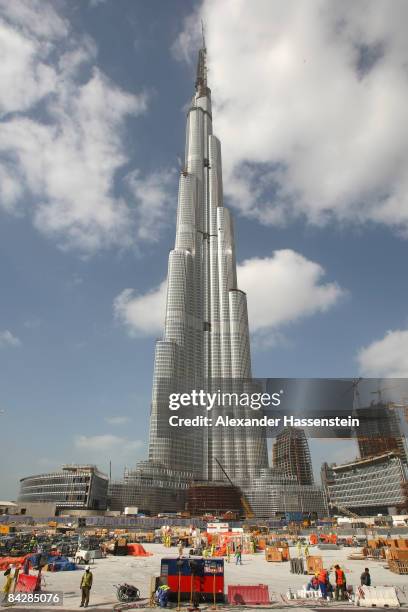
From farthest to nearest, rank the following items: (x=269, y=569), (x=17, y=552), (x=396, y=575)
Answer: (x=17, y=552)
(x=269, y=569)
(x=396, y=575)

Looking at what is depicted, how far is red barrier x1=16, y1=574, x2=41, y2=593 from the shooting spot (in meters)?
24.0

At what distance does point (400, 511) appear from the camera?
194 metres

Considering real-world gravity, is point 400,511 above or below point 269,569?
above

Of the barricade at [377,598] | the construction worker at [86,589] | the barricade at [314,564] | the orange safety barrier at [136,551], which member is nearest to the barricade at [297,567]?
the barricade at [314,564]

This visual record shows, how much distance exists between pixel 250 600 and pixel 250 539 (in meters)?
51.4

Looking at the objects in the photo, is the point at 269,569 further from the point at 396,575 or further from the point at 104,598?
the point at 104,598

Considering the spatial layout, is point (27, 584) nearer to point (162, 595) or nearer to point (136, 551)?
point (162, 595)

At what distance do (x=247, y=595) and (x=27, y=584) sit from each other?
13.7 m

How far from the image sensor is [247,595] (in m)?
21.7

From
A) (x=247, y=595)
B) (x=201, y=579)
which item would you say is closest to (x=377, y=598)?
(x=247, y=595)

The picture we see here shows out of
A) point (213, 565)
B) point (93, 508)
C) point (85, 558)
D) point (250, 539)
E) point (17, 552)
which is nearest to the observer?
point (213, 565)

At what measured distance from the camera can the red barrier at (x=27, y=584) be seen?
78.7ft

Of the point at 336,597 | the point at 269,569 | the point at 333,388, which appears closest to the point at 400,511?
the point at 333,388

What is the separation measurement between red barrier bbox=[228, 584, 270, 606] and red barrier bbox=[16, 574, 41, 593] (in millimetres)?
12068
